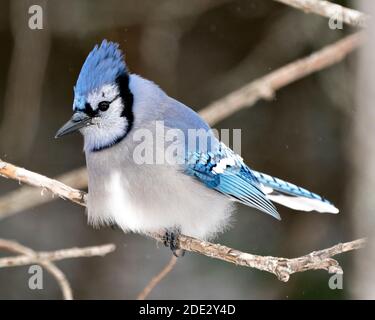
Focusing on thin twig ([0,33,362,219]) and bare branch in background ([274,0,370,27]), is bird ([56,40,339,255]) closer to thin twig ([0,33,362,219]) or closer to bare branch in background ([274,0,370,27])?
thin twig ([0,33,362,219])

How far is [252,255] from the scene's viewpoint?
7.47 ft

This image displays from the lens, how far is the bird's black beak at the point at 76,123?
253 centimetres

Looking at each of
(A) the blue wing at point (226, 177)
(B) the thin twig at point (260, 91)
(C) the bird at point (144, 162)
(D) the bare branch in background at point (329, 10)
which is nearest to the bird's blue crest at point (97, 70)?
(C) the bird at point (144, 162)

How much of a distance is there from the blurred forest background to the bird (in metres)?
1.24

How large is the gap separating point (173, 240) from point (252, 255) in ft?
1.53

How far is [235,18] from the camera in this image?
14.3ft

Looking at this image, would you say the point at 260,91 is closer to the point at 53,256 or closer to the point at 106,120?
the point at 106,120

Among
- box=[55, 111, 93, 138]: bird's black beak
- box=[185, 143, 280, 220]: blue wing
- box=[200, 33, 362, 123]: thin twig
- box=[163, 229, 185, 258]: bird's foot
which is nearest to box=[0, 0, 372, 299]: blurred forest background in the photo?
box=[200, 33, 362, 123]: thin twig

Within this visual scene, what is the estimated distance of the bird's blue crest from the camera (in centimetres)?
247

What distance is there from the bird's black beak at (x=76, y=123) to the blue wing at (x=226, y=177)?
0.43 meters

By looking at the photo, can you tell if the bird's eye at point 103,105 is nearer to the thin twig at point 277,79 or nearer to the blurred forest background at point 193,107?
the thin twig at point 277,79

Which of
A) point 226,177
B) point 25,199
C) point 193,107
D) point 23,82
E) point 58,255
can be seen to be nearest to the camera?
point 58,255

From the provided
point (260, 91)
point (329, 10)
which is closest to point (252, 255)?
point (329, 10)
